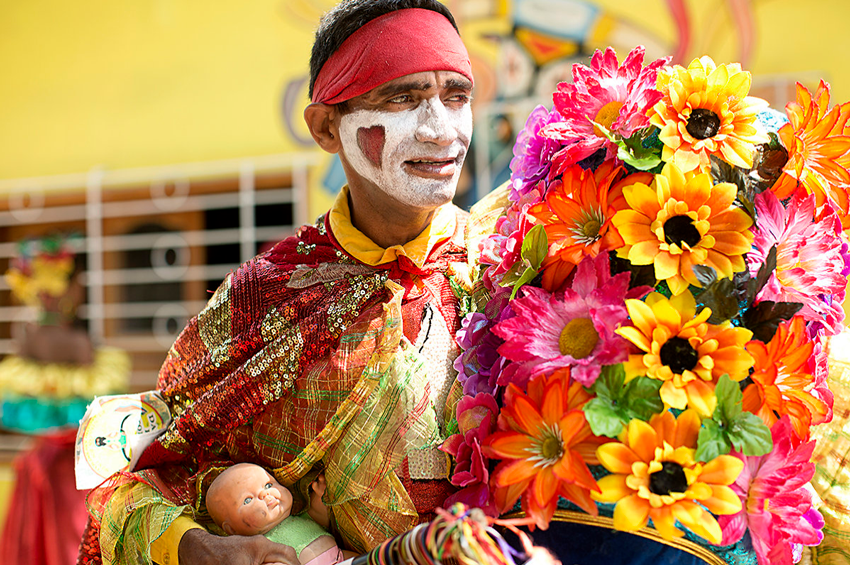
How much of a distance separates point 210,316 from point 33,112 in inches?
130

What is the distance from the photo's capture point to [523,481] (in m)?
1.07

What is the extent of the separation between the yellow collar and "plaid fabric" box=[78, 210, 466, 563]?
0.02 metres

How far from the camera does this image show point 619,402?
102cm

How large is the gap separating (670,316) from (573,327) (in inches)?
5.2

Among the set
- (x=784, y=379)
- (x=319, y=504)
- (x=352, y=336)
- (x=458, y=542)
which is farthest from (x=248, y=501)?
(x=784, y=379)

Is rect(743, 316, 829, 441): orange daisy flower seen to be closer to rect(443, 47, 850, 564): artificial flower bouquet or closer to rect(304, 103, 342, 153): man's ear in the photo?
rect(443, 47, 850, 564): artificial flower bouquet

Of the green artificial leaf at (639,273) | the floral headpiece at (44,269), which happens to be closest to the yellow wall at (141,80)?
the floral headpiece at (44,269)

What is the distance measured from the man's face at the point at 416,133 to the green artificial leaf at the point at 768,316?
531 millimetres

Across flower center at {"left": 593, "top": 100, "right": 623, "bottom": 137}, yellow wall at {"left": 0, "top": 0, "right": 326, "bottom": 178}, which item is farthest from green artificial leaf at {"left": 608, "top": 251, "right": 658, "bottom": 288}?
yellow wall at {"left": 0, "top": 0, "right": 326, "bottom": 178}

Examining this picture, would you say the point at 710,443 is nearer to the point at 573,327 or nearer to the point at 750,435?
the point at 750,435

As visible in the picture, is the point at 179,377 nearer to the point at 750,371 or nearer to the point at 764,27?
the point at 750,371

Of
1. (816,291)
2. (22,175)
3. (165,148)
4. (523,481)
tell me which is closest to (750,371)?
(816,291)

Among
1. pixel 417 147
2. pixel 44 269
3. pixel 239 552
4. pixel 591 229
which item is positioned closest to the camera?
pixel 591 229

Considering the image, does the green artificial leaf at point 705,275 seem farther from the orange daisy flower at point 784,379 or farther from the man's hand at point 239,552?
the man's hand at point 239,552
